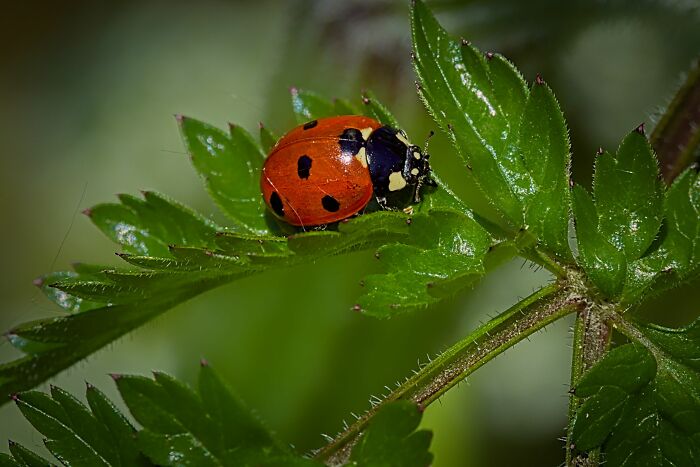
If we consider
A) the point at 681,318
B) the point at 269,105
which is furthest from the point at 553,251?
the point at 269,105

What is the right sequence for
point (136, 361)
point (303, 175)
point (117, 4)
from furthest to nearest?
point (117, 4)
point (136, 361)
point (303, 175)

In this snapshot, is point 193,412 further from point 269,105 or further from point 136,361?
point 269,105

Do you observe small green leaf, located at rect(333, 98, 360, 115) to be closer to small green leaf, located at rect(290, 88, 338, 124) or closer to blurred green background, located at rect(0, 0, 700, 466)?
small green leaf, located at rect(290, 88, 338, 124)

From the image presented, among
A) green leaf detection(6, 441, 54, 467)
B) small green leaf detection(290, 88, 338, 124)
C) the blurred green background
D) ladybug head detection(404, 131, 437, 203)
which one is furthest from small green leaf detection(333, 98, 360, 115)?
green leaf detection(6, 441, 54, 467)

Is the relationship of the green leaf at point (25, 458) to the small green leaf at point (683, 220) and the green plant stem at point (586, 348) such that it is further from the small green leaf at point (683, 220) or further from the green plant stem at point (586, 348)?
the small green leaf at point (683, 220)

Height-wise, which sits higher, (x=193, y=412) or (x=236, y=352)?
(x=236, y=352)

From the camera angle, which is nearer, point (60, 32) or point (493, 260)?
point (493, 260)
